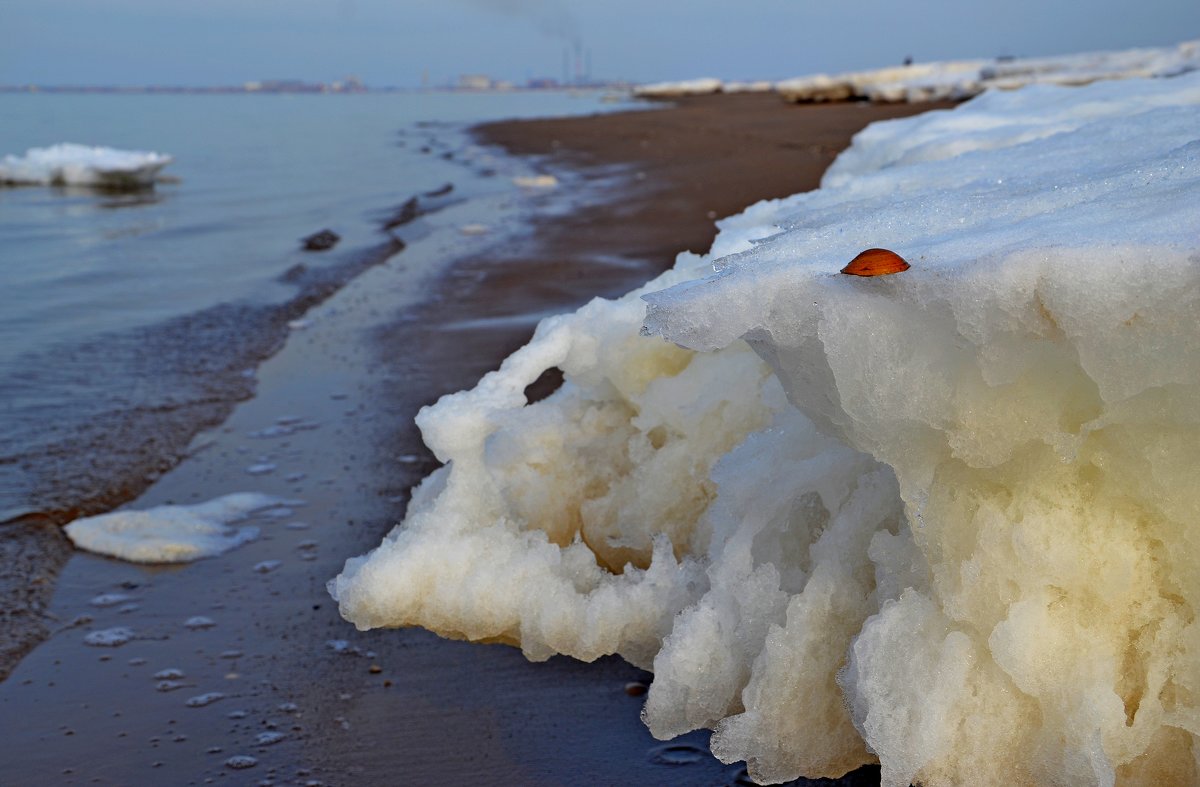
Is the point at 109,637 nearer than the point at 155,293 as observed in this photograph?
Yes

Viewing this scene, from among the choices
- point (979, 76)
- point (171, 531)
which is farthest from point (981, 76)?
point (171, 531)

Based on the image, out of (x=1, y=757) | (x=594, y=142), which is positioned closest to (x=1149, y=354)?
(x=1, y=757)

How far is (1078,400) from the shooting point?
1.70 m

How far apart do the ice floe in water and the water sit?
2.70 metres

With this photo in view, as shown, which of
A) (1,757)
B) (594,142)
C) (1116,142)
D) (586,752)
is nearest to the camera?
(586,752)

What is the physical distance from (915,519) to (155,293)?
883 centimetres

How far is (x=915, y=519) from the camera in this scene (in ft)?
5.99

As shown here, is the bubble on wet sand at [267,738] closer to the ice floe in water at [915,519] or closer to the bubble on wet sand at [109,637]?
the ice floe in water at [915,519]

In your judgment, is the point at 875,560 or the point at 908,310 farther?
the point at 875,560

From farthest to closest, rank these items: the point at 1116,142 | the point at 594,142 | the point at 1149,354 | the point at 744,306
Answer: the point at 594,142 → the point at 1116,142 → the point at 744,306 → the point at 1149,354

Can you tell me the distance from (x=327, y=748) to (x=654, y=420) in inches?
42.0

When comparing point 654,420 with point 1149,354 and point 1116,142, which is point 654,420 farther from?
point 1116,142

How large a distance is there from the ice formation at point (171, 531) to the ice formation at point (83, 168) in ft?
49.3

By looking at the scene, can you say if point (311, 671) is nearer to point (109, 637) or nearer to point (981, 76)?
point (109, 637)
